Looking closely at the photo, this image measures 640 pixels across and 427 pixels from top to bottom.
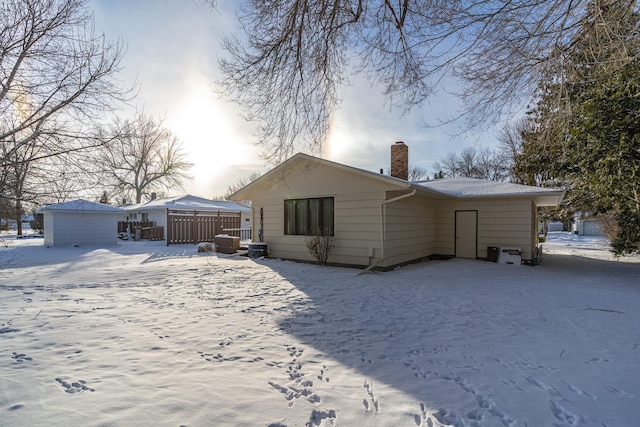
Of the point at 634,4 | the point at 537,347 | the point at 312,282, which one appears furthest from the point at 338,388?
the point at 634,4

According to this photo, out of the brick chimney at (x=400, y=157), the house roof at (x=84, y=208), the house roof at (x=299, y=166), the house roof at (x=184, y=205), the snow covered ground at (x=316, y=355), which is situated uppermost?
the brick chimney at (x=400, y=157)

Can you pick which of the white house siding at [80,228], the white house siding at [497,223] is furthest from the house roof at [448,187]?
the white house siding at [80,228]

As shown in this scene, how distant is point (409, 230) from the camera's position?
11000mm

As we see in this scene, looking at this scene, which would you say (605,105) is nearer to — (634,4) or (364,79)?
(634,4)

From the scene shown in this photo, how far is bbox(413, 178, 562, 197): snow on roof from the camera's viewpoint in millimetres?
10953

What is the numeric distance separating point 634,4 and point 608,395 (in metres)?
5.15

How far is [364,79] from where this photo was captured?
6293mm

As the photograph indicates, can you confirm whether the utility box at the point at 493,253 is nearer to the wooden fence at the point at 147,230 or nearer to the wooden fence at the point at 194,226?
the wooden fence at the point at 194,226

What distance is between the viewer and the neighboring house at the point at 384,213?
981cm

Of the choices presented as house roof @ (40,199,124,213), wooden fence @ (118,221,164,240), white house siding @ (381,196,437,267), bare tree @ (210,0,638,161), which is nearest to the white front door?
white house siding @ (381,196,437,267)

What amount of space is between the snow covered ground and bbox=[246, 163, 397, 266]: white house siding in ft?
8.48

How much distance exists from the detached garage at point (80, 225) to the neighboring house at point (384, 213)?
916 centimetres

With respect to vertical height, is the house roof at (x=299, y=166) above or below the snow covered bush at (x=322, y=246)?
above

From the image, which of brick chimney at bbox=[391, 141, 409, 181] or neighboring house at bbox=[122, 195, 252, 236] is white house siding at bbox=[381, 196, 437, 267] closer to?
brick chimney at bbox=[391, 141, 409, 181]
